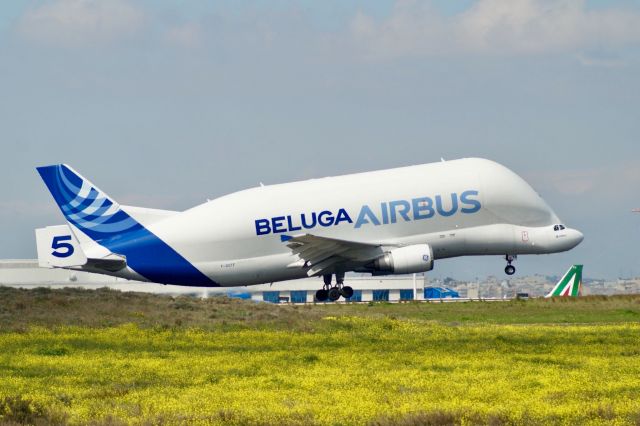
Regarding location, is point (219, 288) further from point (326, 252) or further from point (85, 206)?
point (326, 252)

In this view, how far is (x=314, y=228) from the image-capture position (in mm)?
48312

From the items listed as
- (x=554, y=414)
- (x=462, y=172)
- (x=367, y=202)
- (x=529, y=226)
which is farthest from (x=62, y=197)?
(x=554, y=414)

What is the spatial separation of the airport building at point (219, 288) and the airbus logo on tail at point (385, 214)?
6.98m

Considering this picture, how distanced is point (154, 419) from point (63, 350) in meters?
13.8

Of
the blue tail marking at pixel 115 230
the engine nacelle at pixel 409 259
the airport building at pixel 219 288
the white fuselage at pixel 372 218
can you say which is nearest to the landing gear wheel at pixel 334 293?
the white fuselage at pixel 372 218

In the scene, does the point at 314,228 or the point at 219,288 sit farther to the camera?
the point at 219,288

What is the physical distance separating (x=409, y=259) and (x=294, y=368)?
841 inches

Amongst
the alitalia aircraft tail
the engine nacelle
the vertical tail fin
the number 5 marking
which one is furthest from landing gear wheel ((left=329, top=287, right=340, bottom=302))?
the alitalia aircraft tail

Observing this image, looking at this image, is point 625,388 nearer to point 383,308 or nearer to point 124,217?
point 124,217

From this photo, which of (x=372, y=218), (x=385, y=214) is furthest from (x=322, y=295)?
(x=385, y=214)

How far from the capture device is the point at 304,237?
4647 cm

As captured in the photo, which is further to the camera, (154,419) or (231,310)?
(231,310)

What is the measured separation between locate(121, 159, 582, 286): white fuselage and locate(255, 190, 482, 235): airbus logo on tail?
4 centimetres

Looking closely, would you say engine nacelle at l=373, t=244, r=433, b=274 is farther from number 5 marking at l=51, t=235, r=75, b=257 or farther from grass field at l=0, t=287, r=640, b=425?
number 5 marking at l=51, t=235, r=75, b=257
